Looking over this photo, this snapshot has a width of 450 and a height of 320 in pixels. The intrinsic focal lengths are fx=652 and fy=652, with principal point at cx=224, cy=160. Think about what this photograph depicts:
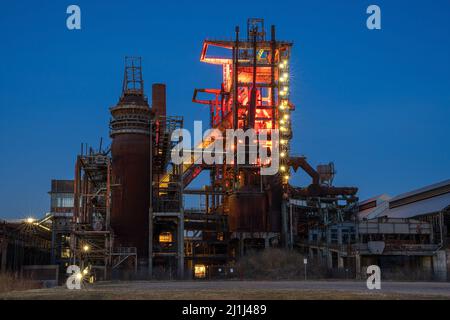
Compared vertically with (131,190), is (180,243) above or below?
below

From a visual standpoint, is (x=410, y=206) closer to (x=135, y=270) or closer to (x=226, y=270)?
(x=226, y=270)

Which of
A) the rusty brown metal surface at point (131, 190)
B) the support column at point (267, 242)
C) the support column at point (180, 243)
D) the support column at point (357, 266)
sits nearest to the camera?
the support column at point (357, 266)

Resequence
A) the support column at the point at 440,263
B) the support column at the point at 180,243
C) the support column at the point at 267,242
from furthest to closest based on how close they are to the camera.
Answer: the support column at the point at 267,242 → the support column at the point at 180,243 → the support column at the point at 440,263

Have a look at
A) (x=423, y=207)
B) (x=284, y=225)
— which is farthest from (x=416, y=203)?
(x=284, y=225)

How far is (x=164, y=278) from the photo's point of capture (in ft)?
179

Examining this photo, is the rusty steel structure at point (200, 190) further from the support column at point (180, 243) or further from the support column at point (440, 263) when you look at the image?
the support column at point (440, 263)

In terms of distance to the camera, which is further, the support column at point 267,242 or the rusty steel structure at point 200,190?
the support column at point 267,242

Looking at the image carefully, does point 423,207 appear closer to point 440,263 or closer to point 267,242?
point 440,263

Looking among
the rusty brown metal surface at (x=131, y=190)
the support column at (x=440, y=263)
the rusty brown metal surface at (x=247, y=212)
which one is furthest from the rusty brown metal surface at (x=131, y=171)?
the support column at (x=440, y=263)

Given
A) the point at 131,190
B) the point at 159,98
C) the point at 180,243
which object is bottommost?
the point at 180,243

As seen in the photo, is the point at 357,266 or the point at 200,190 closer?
the point at 357,266

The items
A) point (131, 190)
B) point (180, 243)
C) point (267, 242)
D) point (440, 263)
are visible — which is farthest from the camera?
point (267, 242)
